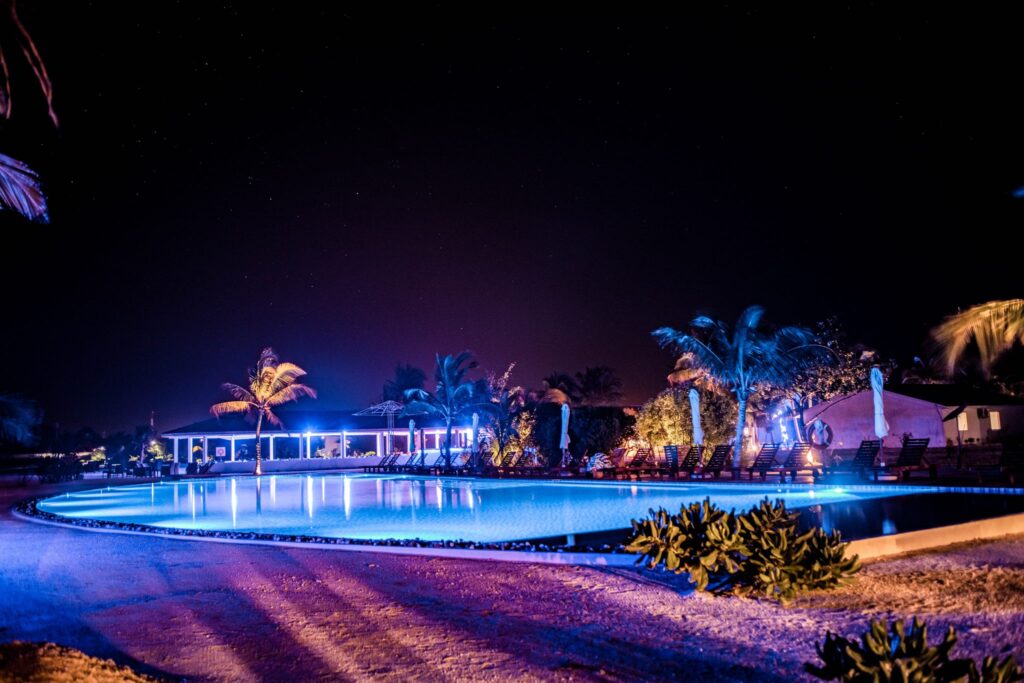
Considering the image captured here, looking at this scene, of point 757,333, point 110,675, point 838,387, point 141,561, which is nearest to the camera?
point 110,675

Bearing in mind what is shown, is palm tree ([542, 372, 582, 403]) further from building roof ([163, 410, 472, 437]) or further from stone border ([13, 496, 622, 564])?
stone border ([13, 496, 622, 564])

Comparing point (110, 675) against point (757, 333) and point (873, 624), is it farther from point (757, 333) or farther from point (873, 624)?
point (757, 333)

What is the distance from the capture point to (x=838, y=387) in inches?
1443

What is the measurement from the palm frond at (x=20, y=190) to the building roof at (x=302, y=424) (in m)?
36.6

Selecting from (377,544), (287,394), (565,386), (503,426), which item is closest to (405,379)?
(565,386)

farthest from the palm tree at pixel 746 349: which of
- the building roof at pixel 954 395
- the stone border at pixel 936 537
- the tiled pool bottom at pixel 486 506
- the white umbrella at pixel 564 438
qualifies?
the stone border at pixel 936 537

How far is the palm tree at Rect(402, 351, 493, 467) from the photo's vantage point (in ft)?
116

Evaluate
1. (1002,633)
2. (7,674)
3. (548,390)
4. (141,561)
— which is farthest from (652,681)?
(548,390)

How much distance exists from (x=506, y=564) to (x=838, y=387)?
32242mm

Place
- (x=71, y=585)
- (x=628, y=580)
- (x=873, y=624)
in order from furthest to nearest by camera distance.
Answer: (x=71, y=585) → (x=628, y=580) → (x=873, y=624)

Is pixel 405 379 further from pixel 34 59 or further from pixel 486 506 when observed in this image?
pixel 34 59

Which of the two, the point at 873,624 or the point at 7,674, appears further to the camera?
the point at 7,674

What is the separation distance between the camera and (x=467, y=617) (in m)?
5.86

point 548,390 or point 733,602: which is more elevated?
point 548,390
